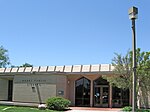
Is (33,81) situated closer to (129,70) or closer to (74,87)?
(74,87)

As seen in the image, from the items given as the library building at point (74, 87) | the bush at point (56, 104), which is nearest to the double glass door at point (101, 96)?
the library building at point (74, 87)

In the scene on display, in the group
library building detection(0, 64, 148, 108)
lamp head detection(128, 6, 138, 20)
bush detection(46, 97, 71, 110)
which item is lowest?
bush detection(46, 97, 71, 110)

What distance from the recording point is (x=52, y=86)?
94.7 ft

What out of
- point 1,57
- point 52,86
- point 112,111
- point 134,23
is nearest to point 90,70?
point 52,86

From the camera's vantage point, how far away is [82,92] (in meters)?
31.5

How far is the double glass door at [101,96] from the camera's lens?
30367mm

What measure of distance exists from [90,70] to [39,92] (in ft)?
20.6

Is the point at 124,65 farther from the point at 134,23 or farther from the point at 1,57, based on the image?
the point at 1,57

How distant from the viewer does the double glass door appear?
30367mm

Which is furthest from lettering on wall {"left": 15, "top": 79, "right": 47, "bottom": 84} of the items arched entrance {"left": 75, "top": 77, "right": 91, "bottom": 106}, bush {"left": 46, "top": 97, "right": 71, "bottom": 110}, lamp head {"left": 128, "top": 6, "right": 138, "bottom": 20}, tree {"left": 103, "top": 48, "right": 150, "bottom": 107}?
lamp head {"left": 128, "top": 6, "right": 138, "bottom": 20}

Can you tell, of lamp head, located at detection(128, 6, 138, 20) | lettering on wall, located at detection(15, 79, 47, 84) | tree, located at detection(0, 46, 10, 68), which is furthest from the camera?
tree, located at detection(0, 46, 10, 68)

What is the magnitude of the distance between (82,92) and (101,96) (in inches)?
92.3

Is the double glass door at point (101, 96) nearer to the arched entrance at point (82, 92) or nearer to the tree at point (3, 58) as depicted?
the arched entrance at point (82, 92)

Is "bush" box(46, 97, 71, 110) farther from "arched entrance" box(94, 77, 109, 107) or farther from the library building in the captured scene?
"arched entrance" box(94, 77, 109, 107)
